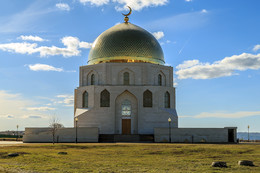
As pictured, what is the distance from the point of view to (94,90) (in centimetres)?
4484

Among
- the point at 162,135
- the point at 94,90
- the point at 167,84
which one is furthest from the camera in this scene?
the point at 167,84

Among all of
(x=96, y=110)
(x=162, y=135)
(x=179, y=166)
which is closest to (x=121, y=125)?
(x=96, y=110)

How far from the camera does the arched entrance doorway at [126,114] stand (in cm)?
4425

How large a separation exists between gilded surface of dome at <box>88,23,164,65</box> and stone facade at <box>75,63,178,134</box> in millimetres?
1381

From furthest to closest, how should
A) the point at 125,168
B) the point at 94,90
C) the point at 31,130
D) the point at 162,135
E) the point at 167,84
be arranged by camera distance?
the point at 167,84 → the point at 94,90 → the point at 31,130 → the point at 162,135 → the point at 125,168

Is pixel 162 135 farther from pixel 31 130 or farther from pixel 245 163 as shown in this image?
pixel 245 163

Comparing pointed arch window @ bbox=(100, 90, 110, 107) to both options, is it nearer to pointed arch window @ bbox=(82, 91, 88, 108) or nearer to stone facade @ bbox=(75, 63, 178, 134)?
stone facade @ bbox=(75, 63, 178, 134)

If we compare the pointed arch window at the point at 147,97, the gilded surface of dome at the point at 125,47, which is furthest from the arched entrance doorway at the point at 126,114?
the gilded surface of dome at the point at 125,47

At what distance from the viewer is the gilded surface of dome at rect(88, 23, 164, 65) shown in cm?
4634

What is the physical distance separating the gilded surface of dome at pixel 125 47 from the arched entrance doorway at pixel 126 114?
18.1 ft

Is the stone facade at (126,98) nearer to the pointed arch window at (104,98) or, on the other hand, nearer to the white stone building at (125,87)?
the white stone building at (125,87)

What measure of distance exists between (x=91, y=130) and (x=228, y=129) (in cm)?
1688

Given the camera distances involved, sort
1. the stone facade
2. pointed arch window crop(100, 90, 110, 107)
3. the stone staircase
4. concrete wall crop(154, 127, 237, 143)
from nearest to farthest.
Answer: concrete wall crop(154, 127, 237, 143), the stone staircase, the stone facade, pointed arch window crop(100, 90, 110, 107)

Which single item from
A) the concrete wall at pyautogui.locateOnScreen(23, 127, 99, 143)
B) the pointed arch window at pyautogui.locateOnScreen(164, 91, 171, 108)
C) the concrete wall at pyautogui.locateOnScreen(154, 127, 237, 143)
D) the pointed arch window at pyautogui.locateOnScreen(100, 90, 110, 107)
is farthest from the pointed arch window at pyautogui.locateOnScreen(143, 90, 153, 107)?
the concrete wall at pyautogui.locateOnScreen(23, 127, 99, 143)
